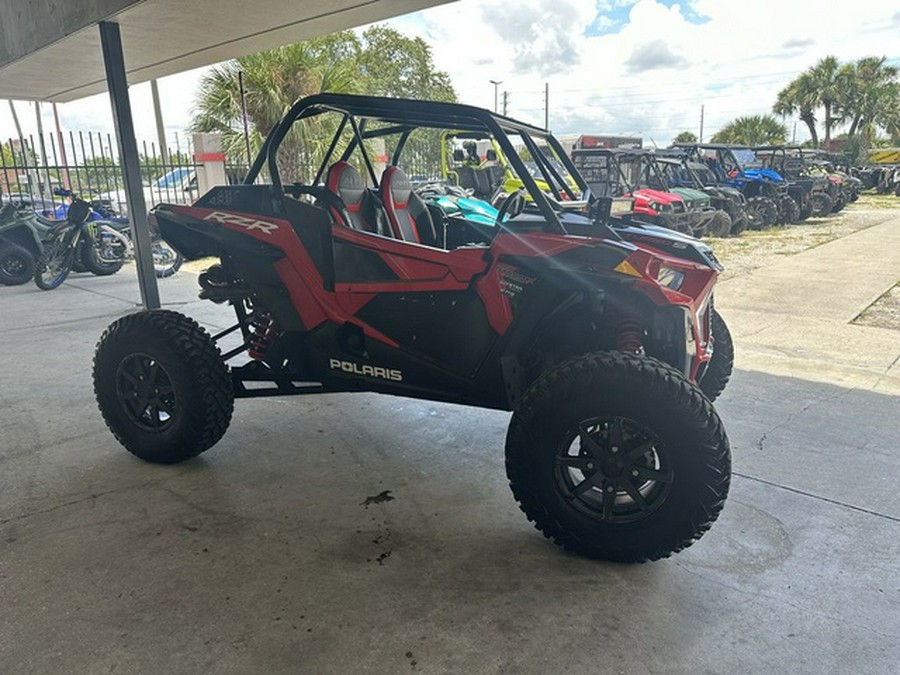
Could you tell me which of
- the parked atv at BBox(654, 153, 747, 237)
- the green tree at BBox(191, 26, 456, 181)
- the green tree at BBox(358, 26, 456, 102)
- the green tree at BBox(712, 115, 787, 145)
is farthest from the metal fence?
the green tree at BBox(712, 115, 787, 145)

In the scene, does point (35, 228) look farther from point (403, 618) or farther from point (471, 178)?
point (403, 618)

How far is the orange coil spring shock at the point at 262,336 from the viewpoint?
3289 mm

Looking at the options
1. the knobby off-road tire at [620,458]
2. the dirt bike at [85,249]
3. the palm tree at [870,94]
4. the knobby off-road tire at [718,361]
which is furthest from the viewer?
the palm tree at [870,94]

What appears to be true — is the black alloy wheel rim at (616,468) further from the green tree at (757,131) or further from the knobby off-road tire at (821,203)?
the green tree at (757,131)

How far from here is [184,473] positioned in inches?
123

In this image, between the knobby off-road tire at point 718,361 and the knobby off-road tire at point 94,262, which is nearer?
the knobby off-road tire at point 718,361

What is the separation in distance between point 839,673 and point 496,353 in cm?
156

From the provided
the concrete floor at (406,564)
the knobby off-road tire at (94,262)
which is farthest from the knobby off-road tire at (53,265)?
the concrete floor at (406,564)

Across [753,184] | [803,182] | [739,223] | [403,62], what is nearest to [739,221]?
[739,223]

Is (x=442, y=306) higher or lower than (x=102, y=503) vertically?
higher

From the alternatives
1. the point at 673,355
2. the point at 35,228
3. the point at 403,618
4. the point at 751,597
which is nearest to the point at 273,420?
the point at 403,618

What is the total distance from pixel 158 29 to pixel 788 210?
1318 cm

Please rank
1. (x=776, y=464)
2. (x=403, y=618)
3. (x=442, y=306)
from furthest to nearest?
(x=776, y=464) < (x=442, y=306) < (x=403, y=618)

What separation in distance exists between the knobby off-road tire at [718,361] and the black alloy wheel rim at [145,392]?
276cm
